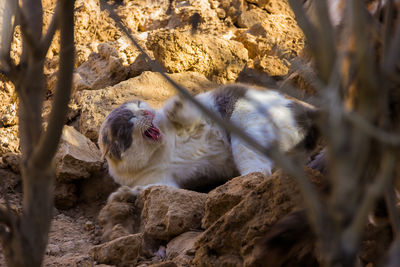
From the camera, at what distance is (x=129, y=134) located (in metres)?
4.46

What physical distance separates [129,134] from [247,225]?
2180 mm

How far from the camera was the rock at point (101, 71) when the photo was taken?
6599mm

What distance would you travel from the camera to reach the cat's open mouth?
4.50 m

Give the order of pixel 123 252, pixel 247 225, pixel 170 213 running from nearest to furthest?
pixel 247 225
pixel 123 252
pixel 170 213

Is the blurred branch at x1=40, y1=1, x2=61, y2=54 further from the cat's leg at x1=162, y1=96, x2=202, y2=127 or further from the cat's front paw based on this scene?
the cat's leg at x1=162, y1=96, x2=202, y2=127

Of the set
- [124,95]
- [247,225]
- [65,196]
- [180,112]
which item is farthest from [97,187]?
[247,225]

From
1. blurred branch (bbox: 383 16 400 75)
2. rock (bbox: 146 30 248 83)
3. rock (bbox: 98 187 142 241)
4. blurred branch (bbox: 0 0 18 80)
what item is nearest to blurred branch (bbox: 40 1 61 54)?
blurred branch (bbox: 0 0 18 80)

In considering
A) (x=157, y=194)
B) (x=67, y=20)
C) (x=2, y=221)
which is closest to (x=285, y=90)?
(x=67, y=20)

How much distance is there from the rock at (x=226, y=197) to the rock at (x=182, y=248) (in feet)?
0.41

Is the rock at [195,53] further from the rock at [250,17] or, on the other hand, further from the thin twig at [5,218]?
the thin twig at [5,218]

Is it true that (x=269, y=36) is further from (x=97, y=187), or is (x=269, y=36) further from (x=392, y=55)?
(x=392, y=55)

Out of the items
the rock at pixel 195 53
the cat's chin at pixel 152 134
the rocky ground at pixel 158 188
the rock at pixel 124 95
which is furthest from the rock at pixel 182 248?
the rock at pixel 195 53

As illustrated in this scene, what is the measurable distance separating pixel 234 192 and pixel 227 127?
1871 millimetres

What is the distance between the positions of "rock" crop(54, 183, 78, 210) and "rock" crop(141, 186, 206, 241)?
1521 millimetres
